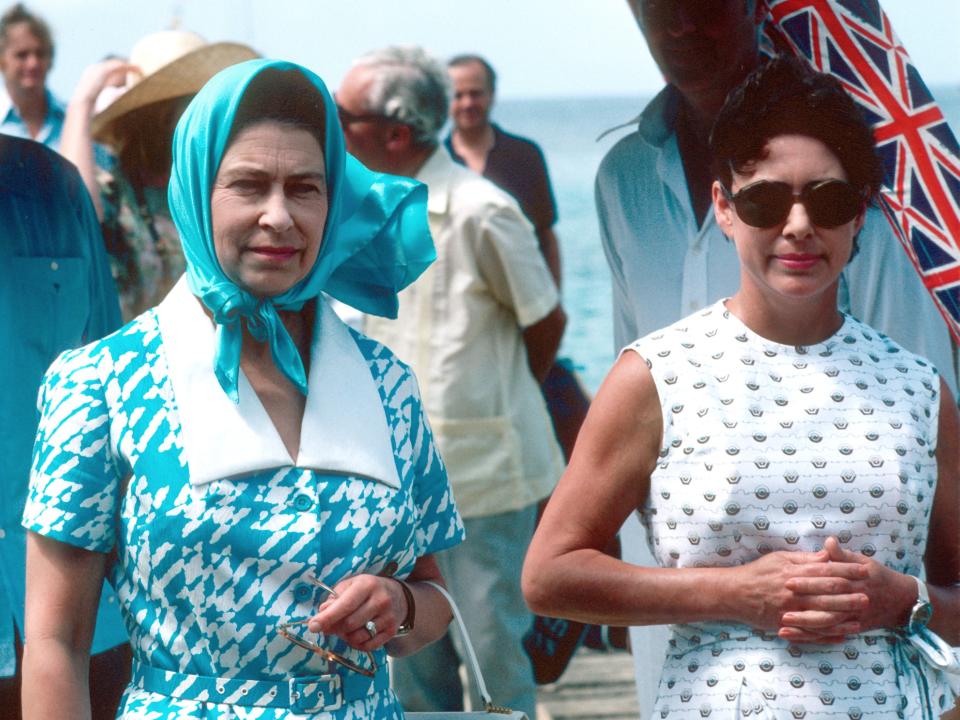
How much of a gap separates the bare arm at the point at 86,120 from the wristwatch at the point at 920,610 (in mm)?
2636

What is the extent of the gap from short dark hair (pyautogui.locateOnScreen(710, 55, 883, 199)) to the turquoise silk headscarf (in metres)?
0.54

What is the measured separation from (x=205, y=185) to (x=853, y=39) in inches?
54.1

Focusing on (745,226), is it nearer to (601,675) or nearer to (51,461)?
(51,461)

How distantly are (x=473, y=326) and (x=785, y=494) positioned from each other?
241cm

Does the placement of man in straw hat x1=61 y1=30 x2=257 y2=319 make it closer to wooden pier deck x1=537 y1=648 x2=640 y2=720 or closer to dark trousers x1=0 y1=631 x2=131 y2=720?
dark trousers x1=0 y1=631 x2=131 y2=720

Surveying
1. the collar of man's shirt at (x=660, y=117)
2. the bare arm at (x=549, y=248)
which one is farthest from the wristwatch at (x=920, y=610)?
the bare arm at (x=549, y=248)

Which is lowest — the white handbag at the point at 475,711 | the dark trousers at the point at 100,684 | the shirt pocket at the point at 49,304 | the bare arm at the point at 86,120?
the dark trousers at the point at 100,684

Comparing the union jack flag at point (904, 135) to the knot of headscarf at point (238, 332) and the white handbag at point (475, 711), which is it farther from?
the knot of headscarf at point (238, 332)

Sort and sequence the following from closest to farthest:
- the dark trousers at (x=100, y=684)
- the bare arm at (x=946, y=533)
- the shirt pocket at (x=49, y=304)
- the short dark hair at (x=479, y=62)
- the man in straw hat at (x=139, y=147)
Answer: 1. the bare arm at (x=946, y=533)
2. the dark trousers at (x=100, y=684)
3. the shirt pocket at (x=49, y=304)
4. the man in straw hat at (x=139, y=147)
5. the short dark hair at (x=479, y=62)

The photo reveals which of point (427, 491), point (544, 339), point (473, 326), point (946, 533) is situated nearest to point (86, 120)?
point (473, 326)

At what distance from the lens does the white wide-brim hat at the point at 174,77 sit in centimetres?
425

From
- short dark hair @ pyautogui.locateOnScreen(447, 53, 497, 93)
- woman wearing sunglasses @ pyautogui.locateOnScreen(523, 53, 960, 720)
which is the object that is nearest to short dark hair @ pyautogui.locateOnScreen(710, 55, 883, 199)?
woman wearing sunglasses @ pyautogui.locateOnScreen(523, 53, 960, 720)

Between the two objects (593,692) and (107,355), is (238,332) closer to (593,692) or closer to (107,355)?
(107,355)

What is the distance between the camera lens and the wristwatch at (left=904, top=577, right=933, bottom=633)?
7.45 feet
